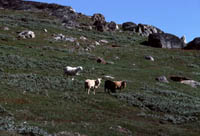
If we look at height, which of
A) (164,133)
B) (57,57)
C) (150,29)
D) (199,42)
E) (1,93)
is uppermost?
(150,29)

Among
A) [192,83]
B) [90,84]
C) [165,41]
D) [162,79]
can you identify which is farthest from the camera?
[165,41]

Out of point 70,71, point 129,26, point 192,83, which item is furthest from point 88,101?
point 129,26

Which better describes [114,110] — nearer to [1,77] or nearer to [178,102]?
[178,102]

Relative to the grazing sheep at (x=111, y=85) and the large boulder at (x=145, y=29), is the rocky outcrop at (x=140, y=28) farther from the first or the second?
the grazing sheep at (x=111, y=85)

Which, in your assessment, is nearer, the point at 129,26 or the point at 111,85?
the point at 111,85

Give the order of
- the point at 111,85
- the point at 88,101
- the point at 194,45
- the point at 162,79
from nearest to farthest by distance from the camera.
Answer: the point at 88,101
the point at 111,85
the point at 162,79
the point at 194,45

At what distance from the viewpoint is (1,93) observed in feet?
71.9

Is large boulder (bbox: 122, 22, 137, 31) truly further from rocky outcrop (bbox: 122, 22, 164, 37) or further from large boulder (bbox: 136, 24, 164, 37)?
large boulder (bbox: 136, 24, 164, 37)

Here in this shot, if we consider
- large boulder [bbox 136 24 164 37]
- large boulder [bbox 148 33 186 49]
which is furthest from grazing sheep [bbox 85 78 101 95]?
large boulder [bbox 136 24 164 37]

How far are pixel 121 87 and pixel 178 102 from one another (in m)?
5.67

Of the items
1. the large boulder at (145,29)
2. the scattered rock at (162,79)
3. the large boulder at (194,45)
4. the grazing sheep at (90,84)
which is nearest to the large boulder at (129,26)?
the large boulder at (145,29)

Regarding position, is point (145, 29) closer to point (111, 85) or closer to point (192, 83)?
point (192, 83)

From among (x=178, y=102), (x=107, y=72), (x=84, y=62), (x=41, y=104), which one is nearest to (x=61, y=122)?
(x=41, y=104)

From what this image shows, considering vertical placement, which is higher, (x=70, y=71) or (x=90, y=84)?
(x=70, y=71)
